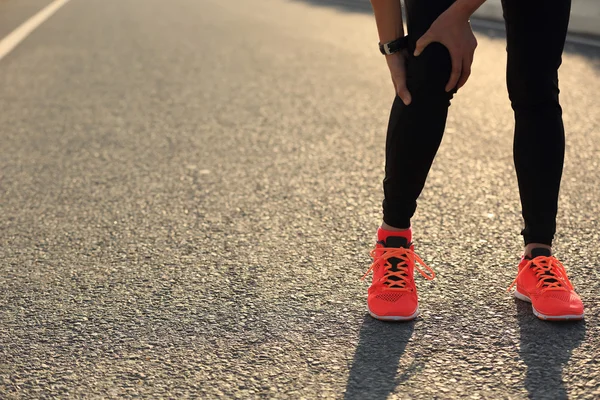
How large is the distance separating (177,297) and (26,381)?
2.00ft

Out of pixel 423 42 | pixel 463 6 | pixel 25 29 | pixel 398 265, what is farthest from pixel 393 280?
pixel 25 29

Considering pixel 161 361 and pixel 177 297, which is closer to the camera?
pixel 161 361

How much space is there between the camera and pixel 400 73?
7.98 ft

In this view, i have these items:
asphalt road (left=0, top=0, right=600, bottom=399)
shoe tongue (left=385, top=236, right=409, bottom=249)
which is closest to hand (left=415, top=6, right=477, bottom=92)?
shoe tongue (left=385, top=236, right=409, bottom=249)

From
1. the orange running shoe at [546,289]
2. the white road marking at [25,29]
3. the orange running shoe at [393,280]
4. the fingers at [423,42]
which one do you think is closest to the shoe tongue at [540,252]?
the orange running shoe at [546,289]

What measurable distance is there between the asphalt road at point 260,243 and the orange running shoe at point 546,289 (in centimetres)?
4

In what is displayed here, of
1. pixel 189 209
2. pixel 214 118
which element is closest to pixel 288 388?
pixel 189 209

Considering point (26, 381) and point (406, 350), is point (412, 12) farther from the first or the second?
point (26, 381)

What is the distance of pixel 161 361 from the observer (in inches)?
91.0

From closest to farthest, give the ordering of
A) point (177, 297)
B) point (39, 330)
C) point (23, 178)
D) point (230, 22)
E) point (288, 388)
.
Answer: point (288, 388)
point (39, 330)
point (177, 297)
point (23, 178)
point (230, 22)

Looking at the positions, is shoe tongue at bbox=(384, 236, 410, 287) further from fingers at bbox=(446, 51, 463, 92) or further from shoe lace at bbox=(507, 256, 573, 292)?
fingers at bbox=(446, 51, 463, 92)

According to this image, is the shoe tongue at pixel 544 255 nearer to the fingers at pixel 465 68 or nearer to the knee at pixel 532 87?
the knee at pixel 532 87

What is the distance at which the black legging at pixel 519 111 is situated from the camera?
93.0 inches

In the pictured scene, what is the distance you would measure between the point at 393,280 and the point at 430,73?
0.64 m
